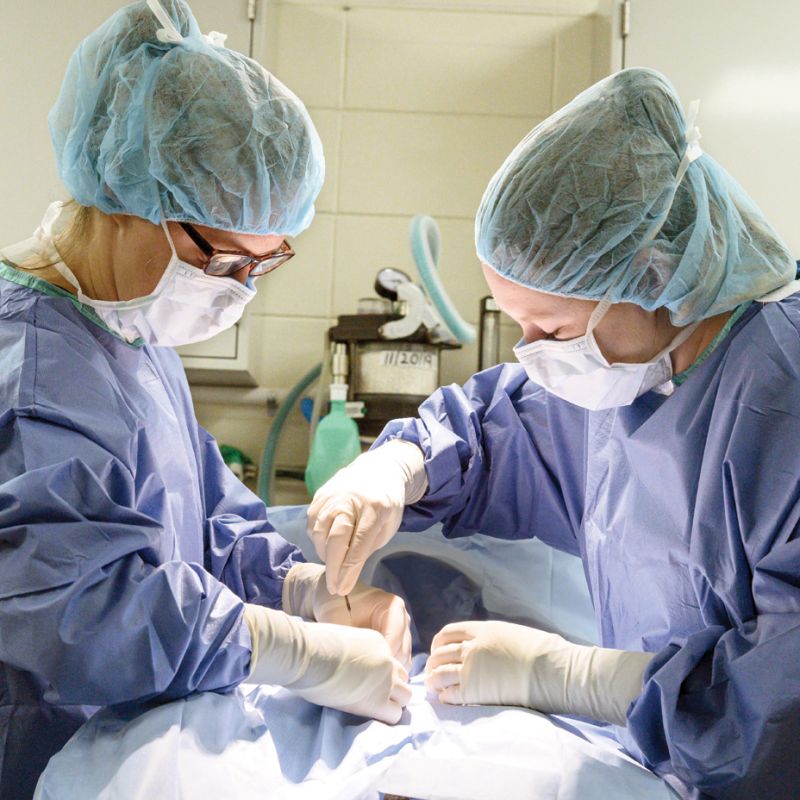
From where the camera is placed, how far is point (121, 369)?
128 cm

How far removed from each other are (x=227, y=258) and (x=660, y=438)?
24.9 inches

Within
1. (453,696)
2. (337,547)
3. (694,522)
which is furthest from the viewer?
(337,547)

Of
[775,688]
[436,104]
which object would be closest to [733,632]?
[775,688]

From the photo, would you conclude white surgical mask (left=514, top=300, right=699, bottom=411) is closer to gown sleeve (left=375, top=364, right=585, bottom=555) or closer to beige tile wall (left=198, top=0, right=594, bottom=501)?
gown sleeve (left=375, top=364, right=585, bottom=555)

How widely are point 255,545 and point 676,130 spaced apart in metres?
0.88

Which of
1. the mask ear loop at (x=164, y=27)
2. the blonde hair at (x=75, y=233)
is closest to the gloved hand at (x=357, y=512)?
the blonde hair at (x=75, y=233)

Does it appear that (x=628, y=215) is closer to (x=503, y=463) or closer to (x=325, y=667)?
(x=503, y=463)

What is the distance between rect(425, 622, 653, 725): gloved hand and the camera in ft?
3.92

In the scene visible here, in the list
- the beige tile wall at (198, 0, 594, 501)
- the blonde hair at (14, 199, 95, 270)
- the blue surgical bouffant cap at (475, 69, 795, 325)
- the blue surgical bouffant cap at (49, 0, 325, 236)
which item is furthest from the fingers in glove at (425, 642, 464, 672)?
the beige tile wall at (198, 0, 594, 501)

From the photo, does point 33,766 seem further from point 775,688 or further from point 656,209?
point 656,209

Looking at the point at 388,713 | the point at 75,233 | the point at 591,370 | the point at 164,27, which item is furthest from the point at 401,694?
the point at 164,27

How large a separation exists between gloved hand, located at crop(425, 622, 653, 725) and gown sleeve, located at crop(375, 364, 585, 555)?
1.08 ft

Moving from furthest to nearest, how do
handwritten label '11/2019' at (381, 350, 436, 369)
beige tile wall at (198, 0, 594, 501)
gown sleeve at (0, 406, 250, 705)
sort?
beige tile wall at (198, 0, 594, 501), handwritten label '11/2019' at (381, 350, 436, 369), gown sleeve at (0, 406, 250, 705)

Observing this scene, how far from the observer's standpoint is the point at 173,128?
3.96 ft
